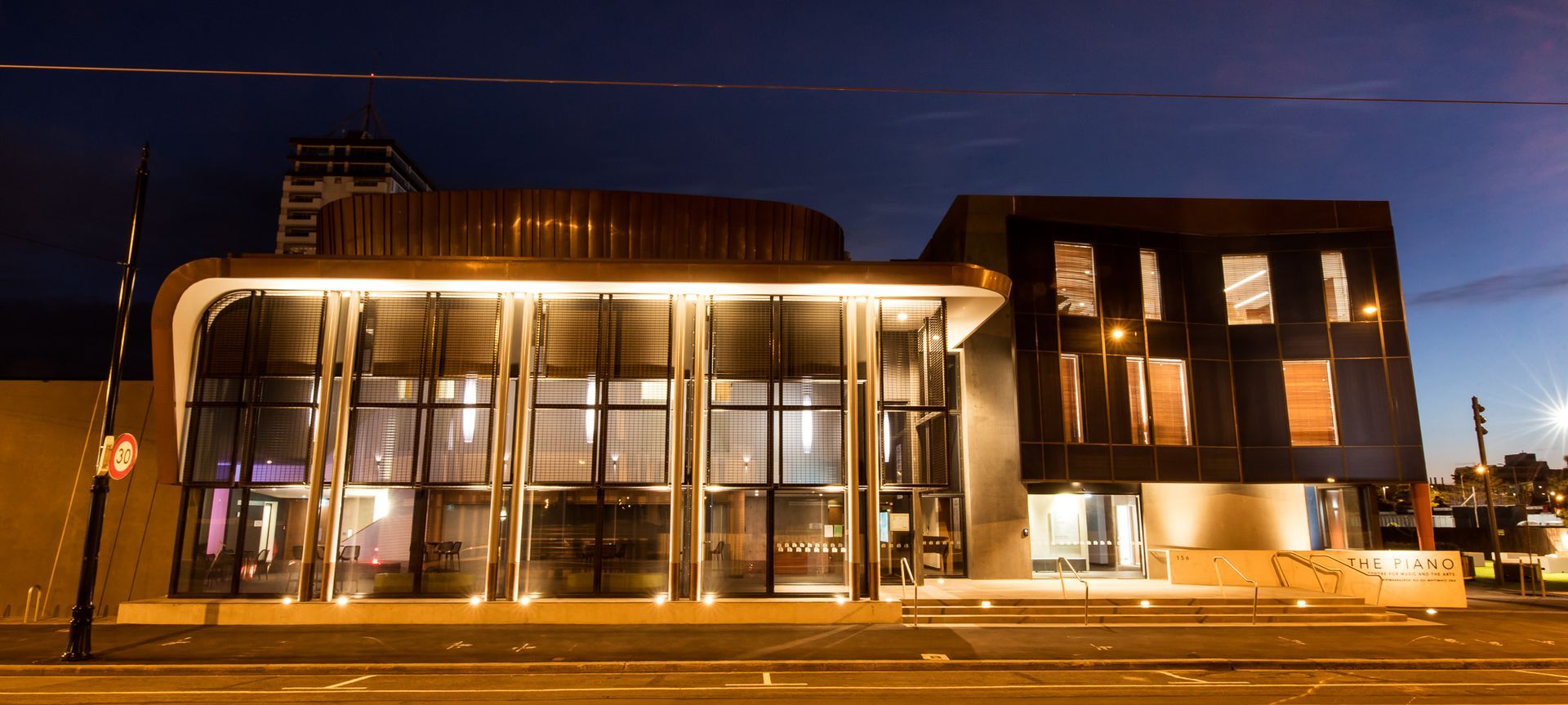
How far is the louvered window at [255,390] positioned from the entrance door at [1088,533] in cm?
1942

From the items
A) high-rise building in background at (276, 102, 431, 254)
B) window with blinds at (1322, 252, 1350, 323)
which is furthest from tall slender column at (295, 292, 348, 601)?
high-rise building in background at (276, 102, 431, 254)

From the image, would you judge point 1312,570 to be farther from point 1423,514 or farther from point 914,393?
point 914,393

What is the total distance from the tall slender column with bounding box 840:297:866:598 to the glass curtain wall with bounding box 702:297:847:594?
185mm

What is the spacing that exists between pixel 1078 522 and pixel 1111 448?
257 cm

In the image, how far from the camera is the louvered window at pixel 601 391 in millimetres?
18922

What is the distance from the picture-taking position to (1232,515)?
26.8 meters

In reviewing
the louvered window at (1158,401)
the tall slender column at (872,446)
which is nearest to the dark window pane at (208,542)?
the tall slender column at (872,446)

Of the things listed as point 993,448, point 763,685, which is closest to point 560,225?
point 763,685

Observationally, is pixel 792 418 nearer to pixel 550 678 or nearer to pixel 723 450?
pixel 723 450

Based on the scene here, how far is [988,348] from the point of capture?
2594 centimetres

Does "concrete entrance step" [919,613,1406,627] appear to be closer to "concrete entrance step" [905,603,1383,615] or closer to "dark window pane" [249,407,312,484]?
"concrete entrance step" [905,603,1383,615]

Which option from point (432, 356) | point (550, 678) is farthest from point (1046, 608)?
point (432, 356)

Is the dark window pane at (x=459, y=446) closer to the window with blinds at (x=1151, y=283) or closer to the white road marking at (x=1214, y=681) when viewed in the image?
the white road marking at (x=1214, y=681)

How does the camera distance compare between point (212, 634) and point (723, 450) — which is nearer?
point (212, 634)
